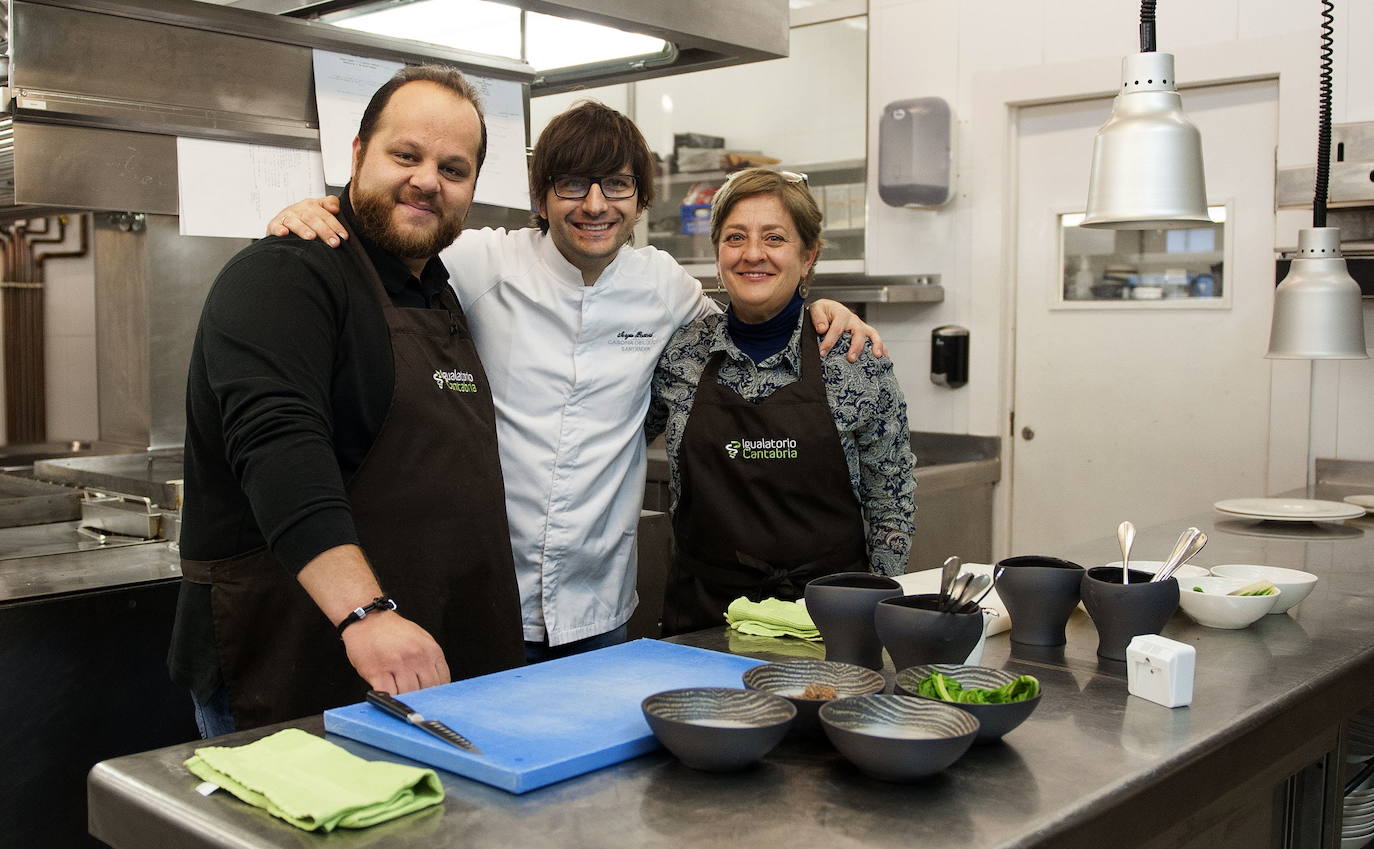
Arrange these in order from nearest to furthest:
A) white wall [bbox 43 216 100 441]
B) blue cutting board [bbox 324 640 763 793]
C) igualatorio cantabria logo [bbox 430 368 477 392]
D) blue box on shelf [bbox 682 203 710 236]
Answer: blue cutting board [bbox 324 640 763 793] → igualatorio cantabria logo [bbox 430 368 477 392] → blue box on shelf [bbox 682 203 710 236] → white wall [bbox 43 216 100 441]

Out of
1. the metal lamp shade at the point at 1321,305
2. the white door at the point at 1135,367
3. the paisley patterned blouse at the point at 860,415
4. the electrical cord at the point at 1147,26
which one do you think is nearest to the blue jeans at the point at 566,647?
the paisley patterned blouse at the point at 860,415

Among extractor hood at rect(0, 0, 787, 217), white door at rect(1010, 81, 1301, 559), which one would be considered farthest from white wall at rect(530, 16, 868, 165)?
extractor hood at rect(0, 0, 787, 217)

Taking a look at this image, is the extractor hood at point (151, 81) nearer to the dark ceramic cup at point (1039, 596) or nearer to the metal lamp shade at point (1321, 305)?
the dark ceramic cup at point (1039, 596)

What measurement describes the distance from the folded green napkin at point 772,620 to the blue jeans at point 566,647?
372 millimetres

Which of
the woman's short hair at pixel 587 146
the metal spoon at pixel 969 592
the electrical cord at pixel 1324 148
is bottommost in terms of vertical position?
the metal spoon at pixel 969 592

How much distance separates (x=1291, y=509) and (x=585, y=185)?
1882mm

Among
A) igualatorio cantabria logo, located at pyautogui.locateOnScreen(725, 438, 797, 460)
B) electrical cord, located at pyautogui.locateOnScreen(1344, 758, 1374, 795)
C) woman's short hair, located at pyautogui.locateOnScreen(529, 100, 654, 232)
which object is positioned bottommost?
electrical cord, located at pyautogui.locateOnScreen(1344, 758, 1374, 795)

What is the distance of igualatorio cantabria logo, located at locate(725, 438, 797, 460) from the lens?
2.15 metres

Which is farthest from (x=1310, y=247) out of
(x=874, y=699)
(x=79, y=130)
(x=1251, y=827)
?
(x=79, y=130)

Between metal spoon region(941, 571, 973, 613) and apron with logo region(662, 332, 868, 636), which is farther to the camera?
apron with logo region(662, 332, 868, 636)

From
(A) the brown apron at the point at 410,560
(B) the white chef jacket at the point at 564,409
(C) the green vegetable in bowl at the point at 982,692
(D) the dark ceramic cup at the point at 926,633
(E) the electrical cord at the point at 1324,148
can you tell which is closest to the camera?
(C) the green vegetable in bowl at the point at 982,692

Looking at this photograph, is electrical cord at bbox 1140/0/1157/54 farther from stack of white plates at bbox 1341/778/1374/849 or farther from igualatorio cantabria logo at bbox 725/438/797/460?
stack of white plates at bbox 1341/778/1374/849

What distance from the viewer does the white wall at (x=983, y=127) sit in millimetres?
3592

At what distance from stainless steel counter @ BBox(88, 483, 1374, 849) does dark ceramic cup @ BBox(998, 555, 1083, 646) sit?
0.11 feet
